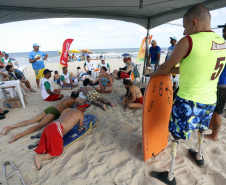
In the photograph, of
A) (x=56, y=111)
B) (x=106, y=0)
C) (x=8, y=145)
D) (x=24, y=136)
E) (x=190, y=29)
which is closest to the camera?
(x=190, y=29)

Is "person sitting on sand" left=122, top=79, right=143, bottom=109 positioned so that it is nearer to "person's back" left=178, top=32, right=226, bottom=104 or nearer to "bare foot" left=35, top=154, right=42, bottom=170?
"person's back" left=178, top=32, right=226, bottom=104

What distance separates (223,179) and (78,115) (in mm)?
2199

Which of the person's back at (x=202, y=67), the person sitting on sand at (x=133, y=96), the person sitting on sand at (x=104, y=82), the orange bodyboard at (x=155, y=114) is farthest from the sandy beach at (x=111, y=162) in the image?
the person sitting on sand at (x=104, y=82)

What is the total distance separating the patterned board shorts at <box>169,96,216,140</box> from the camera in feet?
4.10

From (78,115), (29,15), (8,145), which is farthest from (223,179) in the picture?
(29,15)

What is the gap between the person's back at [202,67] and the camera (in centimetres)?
104

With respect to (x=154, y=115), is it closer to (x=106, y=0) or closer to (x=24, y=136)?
(x=24, y=136)

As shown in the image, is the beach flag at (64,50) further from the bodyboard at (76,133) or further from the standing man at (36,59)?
the bodyboard at (76,133)

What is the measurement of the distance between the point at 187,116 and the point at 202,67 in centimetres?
47

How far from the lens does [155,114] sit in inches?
68.1

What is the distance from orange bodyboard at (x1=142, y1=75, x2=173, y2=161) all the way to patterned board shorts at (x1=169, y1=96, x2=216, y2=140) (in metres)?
0.33

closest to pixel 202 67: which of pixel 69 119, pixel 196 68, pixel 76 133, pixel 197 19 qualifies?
pixel 196 68

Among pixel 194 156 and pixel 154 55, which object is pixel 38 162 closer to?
pixel 194 156

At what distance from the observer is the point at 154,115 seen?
1722 mm
